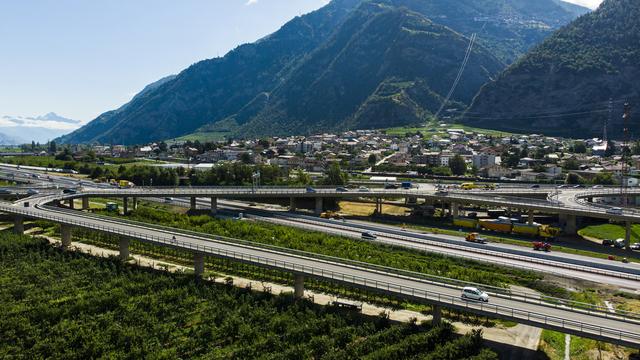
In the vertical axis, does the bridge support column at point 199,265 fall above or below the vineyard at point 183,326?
above

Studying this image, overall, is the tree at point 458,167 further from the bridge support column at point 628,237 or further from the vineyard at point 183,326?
the vineyard at point 183,326

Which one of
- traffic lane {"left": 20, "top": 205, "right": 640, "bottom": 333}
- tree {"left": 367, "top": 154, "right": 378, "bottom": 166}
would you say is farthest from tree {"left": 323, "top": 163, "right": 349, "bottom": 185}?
traffic lane {"left": 20, "top": 205, "right": 640, "bottom": 333}

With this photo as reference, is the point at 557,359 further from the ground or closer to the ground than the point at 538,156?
closer to the ground

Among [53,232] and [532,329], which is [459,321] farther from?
[53,232]

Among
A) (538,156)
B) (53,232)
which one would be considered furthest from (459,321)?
(538,156)

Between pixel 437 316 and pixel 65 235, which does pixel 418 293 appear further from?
pixel 65 235

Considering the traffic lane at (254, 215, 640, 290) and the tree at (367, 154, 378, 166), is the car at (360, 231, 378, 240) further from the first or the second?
the tree at (367, 154, 378, 166)

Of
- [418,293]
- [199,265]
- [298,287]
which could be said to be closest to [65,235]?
[199,265]

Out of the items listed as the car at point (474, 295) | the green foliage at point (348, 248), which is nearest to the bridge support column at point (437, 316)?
the car at point (474, 295)
